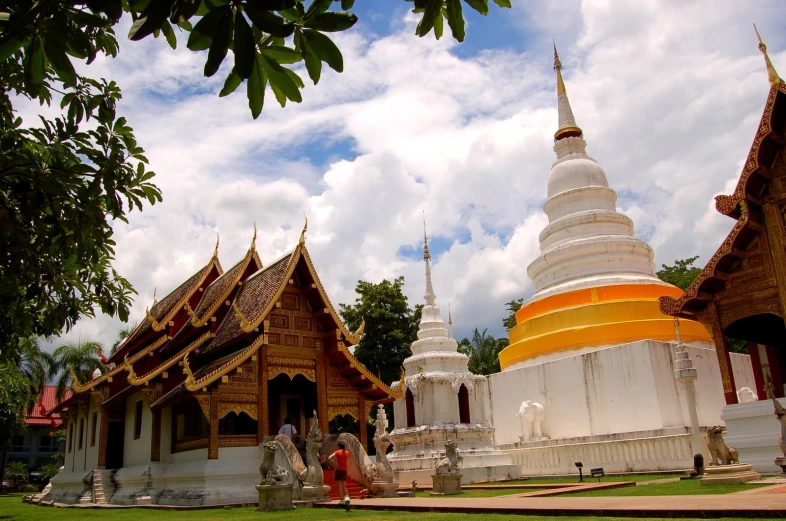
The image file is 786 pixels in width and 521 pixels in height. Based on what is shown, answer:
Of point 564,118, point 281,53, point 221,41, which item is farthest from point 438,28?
point 564,118

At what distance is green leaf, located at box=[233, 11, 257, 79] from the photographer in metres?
2.20

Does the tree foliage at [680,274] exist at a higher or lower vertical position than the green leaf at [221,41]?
higher

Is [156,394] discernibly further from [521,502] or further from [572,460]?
[572,460]

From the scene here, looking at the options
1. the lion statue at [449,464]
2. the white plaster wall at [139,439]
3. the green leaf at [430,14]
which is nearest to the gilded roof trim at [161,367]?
the white plaster wall at [139,439]

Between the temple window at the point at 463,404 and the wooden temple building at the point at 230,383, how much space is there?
6611mm

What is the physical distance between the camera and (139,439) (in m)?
17.8

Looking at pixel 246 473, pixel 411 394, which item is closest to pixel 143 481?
pixel 246 473

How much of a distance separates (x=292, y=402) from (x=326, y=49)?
54.7 ft

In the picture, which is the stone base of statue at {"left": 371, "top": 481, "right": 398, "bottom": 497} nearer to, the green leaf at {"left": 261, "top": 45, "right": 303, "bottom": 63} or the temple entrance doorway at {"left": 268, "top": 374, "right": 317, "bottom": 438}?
the temple entrance doorway at {"left": 268, "top": 374, "right": 317, "bottom": 438}

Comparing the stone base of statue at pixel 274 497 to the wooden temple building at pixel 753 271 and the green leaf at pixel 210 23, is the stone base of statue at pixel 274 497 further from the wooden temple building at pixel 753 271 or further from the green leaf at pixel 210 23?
the green leaf at pixel 210 23

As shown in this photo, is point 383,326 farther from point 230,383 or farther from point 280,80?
point 280,80

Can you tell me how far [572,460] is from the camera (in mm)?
19594

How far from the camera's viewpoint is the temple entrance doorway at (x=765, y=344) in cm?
1586

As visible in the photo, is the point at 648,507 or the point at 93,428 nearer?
the point at 648,507
